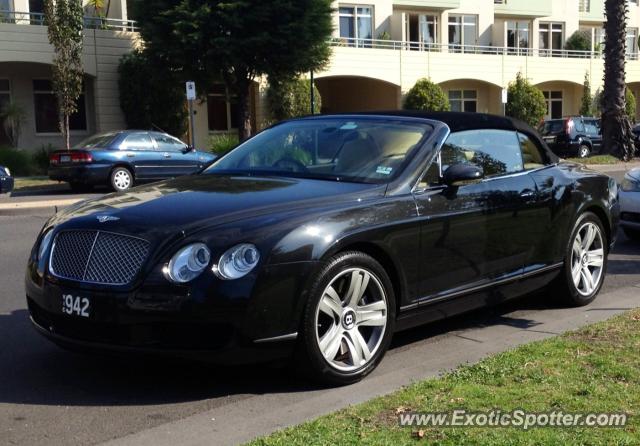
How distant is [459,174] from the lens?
5.20 m

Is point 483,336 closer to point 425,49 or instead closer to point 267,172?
point 267,172

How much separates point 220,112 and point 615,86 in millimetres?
17294

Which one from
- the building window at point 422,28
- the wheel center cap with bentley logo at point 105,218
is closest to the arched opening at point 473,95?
the building window at point 422,28

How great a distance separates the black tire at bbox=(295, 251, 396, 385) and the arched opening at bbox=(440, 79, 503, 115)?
39.3m

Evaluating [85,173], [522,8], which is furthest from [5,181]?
[522,8]

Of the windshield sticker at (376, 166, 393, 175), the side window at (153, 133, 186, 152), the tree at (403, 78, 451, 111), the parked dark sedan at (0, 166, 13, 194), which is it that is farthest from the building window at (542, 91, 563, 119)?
the windshield sticker at (376, 166, 393, 175)

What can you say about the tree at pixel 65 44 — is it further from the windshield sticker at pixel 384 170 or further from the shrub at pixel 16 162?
the windshield sticker at pixel 384 170

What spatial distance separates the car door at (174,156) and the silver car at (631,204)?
11.7 m

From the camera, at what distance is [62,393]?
4.52m

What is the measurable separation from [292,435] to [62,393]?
160 cm

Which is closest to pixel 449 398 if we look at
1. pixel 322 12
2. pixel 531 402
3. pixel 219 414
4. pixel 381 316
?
pixel 531 402

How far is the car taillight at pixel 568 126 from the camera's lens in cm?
3006

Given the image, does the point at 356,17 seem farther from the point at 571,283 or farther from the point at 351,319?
the point at 351,319

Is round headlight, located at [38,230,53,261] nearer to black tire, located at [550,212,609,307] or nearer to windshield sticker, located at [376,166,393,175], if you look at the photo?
windshield sticker, located at [376,166,393,175]
